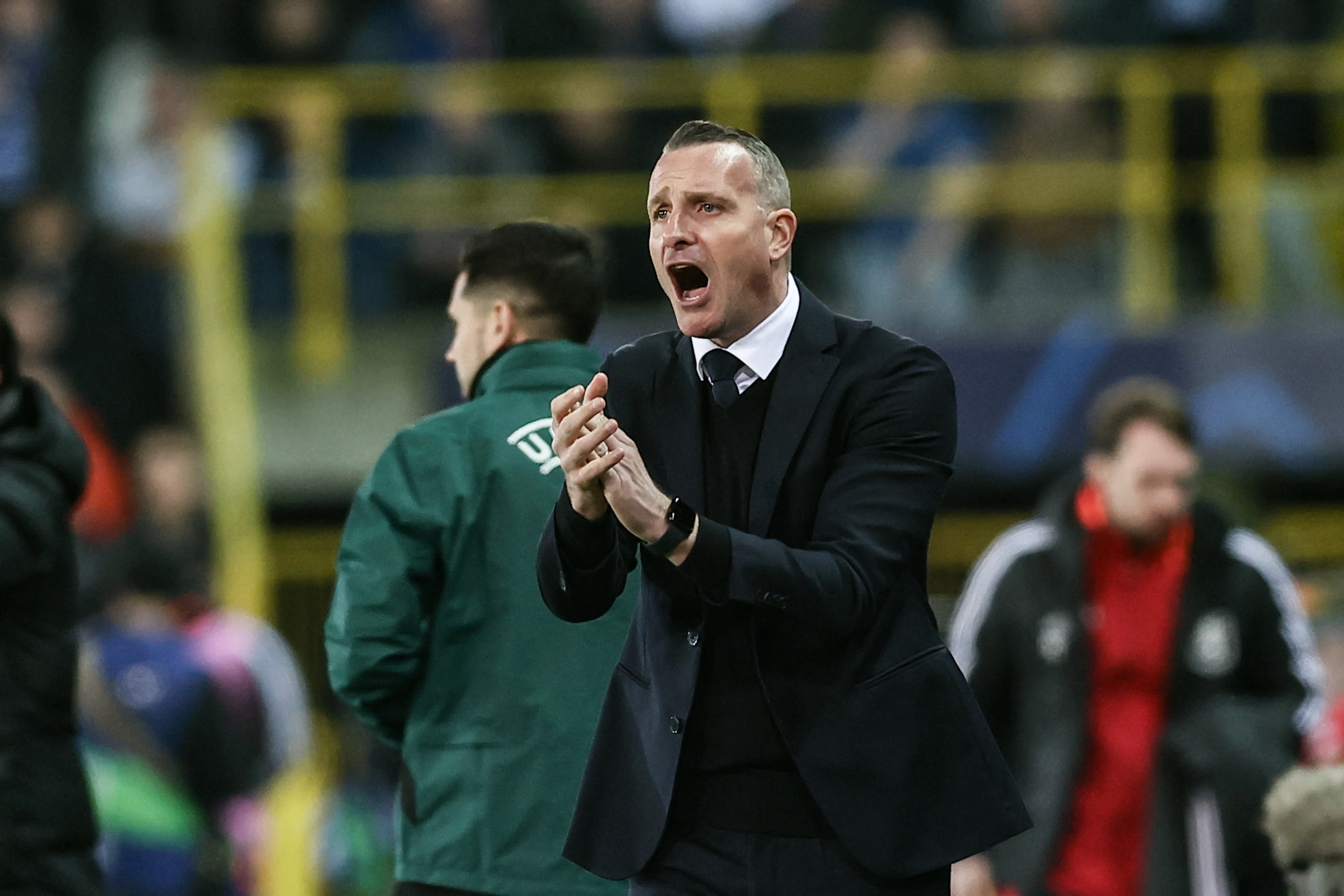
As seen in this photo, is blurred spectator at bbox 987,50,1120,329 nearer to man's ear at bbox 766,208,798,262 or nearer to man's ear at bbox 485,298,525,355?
man's ear at bbox 485,298,525,355

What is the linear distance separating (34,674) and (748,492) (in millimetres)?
1899

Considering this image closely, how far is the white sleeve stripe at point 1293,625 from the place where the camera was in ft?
20.5

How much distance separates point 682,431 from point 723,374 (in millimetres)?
118

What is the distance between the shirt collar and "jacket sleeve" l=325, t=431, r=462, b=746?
1.07 metres

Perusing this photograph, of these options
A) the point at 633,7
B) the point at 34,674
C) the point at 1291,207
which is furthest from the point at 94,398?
the point at 34,674

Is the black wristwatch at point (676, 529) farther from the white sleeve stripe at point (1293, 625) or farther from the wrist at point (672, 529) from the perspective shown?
the white sleeve stripe at point (1293, 625)

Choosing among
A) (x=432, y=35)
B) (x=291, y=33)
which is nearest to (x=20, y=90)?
(x=291, y=33)

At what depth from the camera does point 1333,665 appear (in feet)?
29.4

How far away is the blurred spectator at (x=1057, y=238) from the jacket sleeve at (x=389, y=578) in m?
8.01

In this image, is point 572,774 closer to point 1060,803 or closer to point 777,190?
point 777,190

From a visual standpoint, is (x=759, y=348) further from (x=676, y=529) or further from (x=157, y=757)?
(x=157, y=757)

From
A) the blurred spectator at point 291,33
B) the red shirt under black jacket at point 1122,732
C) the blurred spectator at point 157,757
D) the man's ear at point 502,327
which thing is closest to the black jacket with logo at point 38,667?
the man's ear at point 502,327

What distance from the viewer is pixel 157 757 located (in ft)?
28.4

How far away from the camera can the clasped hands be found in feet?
11.3
